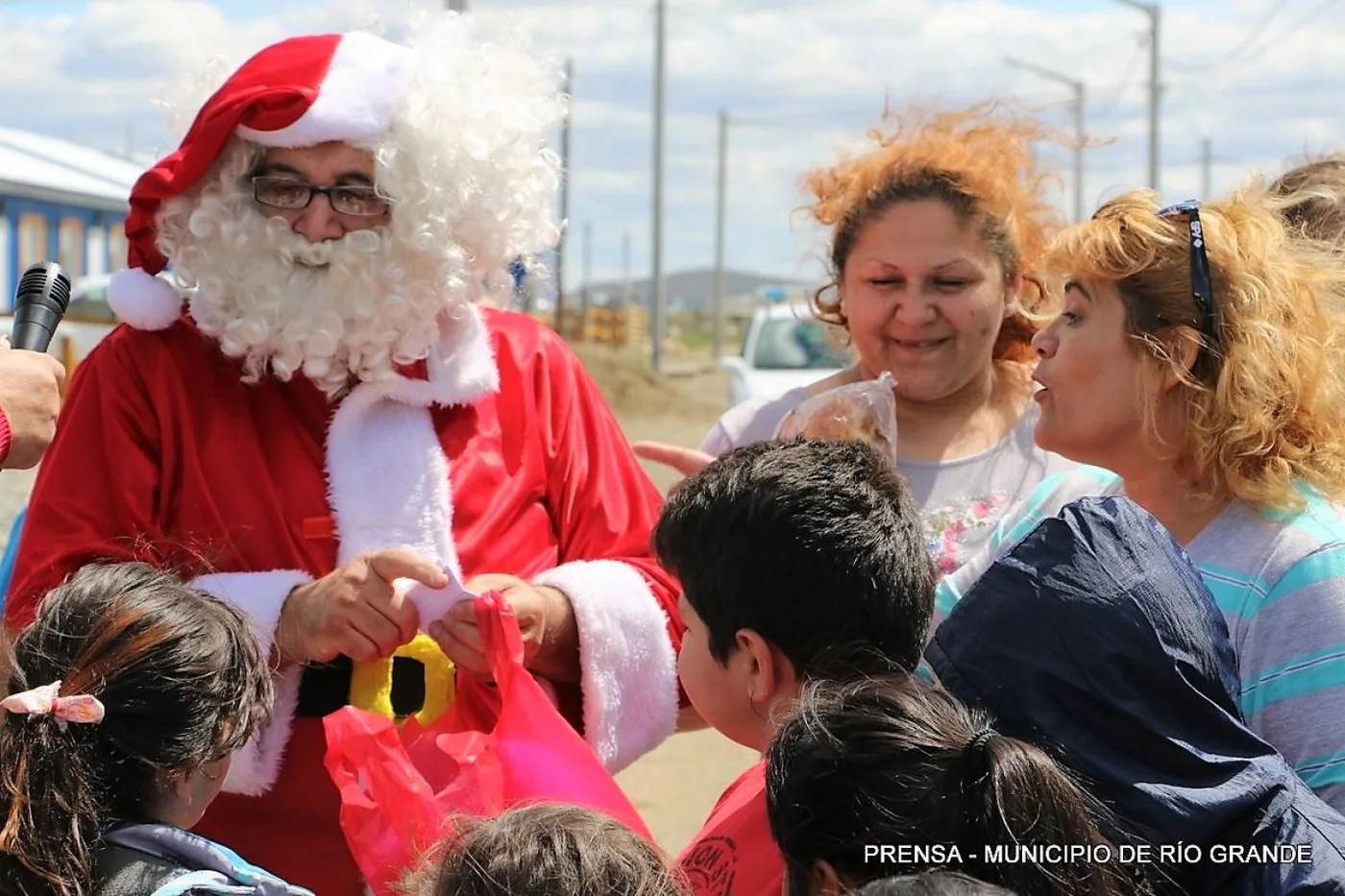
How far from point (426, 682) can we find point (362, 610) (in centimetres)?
25

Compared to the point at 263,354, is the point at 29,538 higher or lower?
lower

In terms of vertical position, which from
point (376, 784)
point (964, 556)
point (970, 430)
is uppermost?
point (970, 430)

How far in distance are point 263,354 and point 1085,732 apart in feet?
5.60

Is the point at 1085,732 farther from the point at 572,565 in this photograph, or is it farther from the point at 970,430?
the point at 970,430

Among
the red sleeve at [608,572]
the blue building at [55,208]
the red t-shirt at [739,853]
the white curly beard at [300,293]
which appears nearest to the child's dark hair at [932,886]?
the red t-shirt at [739,853]

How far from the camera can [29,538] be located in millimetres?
2469

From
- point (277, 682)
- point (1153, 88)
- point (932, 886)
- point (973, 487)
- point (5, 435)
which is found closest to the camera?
point (932, 886)

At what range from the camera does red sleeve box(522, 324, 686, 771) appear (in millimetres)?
2604

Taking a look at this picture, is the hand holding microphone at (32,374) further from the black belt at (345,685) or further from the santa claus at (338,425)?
the black belt at (345,685)

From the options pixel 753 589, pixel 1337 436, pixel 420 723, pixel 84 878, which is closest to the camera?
pixel 84 878

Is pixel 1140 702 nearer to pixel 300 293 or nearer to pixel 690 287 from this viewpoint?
pixel 300 293

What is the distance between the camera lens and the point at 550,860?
1.41 m

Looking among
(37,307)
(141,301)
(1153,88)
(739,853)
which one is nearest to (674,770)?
(141,301)

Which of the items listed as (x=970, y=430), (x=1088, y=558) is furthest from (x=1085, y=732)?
(x=970, y=430)
